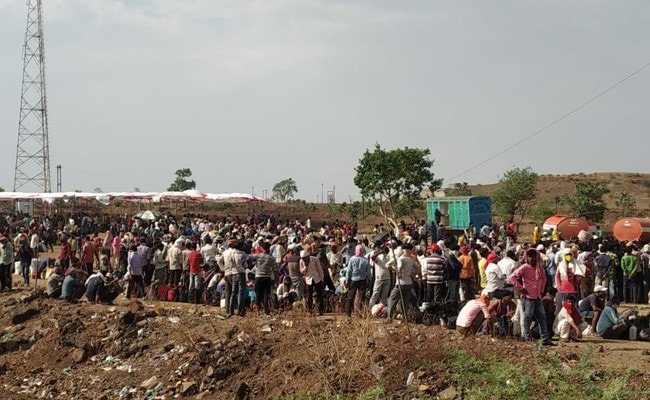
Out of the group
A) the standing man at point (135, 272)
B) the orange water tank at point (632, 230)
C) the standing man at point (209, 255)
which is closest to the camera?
the standing man at point (209, 255)

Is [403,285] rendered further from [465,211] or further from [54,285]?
[465,211]

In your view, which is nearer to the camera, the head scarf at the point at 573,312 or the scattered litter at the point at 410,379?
the scattered litter at the point at 410,379

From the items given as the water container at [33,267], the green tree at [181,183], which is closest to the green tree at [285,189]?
the green tree at [181,183]

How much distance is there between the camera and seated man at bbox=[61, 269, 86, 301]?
1629 centimetres

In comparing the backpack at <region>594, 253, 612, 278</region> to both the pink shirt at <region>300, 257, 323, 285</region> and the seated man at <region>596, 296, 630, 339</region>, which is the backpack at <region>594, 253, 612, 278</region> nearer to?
the seated man at <region>596, 296, 630, 339</region>

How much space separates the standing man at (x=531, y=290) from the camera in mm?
10883

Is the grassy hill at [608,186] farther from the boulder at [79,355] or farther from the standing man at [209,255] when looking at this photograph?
the boulder at [79,355]

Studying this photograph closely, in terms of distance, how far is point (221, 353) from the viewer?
11984mm

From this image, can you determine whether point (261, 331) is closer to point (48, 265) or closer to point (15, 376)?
point (15, 376)

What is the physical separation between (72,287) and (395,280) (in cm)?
831

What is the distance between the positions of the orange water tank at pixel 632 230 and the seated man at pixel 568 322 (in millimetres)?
17833

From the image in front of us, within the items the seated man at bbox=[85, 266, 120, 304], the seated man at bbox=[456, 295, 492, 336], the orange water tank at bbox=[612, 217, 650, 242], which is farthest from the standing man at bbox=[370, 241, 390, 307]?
the orange water tank at bbox=[612, 217, 650, 242]

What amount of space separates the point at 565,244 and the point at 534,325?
4896 millimetres

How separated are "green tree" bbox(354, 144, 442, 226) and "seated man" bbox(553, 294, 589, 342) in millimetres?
28520
